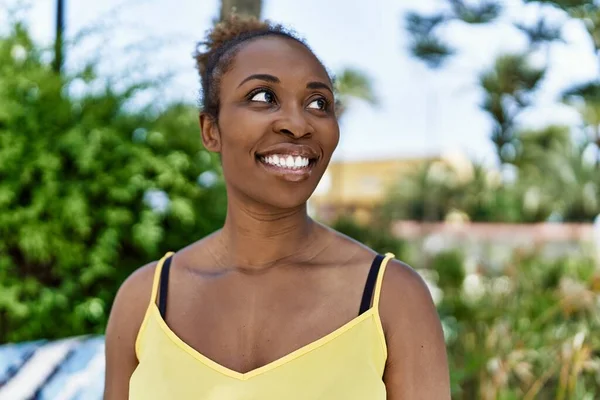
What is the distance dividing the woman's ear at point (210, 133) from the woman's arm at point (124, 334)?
34 centimetres

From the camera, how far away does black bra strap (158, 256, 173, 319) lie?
175cm

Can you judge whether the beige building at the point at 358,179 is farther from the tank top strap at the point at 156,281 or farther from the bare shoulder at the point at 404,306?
the bare shoulder at the point at 404,306

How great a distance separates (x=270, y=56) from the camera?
163 centimetres

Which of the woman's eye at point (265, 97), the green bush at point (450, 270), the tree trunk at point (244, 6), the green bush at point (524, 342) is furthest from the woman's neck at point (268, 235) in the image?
the green bush at point (450, 270)

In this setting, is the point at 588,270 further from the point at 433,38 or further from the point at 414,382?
the point at 433,38

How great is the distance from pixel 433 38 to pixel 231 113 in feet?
60.0

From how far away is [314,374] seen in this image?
155 centimetres

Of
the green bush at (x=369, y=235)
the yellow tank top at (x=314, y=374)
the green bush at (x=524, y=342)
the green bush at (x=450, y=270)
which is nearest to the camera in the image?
the yellow tank top at (x=314, y=374)

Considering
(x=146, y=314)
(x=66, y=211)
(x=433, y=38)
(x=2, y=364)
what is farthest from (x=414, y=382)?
(x=433, y=38)

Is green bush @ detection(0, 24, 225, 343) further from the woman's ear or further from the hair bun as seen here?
the woman's ear

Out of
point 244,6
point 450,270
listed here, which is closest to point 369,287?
point 244,6

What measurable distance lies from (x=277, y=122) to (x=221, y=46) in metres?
0.34

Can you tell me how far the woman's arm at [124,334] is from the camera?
1.78m

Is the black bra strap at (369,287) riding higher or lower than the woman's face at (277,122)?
lower
